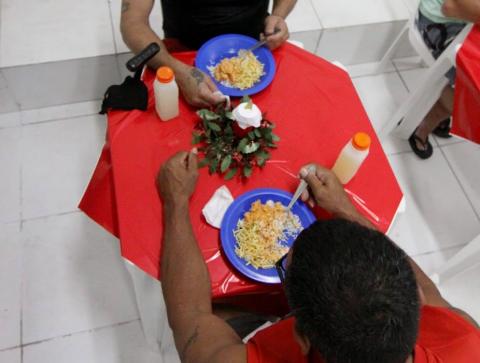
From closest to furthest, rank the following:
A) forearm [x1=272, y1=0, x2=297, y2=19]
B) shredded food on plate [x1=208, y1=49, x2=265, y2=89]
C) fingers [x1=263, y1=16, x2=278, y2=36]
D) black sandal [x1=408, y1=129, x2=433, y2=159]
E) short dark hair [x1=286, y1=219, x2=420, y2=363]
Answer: short dark hair [x1=286, y1=219, x2=420, y2=363] < shredded food on plate [x1=208, y1=49, x2=265, y2=89] < fingers [x1=263, y1=16, x2=278, y2=36] < forearm [x1=272, y1=0, x2=297, y2=19] < black sandal [x1=408, y1=129, x2=433, y2=159]

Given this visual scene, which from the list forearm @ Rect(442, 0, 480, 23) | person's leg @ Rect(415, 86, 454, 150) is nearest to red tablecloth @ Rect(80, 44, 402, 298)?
forearm @ Rect(442, 0, 480, 23)

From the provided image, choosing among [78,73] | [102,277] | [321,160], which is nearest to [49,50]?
[78,73]

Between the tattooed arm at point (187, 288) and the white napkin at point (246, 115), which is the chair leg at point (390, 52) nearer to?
the white napkin at point (246, 115)

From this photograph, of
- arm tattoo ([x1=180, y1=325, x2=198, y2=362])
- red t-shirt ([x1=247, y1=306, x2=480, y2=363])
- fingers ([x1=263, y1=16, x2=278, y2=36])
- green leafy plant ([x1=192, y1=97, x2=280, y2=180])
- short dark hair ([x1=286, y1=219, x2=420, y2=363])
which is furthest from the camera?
fingers ([x1=263, y1=16, x2=278, y2=36])

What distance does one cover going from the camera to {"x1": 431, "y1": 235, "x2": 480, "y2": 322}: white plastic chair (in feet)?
5.78

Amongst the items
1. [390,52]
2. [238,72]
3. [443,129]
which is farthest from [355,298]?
[390,52]

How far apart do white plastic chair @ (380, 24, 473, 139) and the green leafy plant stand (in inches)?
35.5

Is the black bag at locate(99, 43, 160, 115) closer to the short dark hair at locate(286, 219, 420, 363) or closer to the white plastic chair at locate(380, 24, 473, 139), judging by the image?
the short dark hair at locate(286, 219, 420, 363)

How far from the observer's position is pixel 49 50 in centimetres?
196

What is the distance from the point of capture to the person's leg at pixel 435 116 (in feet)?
6.29

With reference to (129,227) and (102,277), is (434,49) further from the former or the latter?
(102,277)

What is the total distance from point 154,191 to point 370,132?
2.16 ft

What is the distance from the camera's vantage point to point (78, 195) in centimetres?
188

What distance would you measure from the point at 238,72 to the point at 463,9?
0.84m
